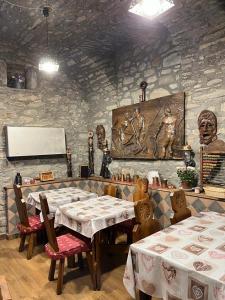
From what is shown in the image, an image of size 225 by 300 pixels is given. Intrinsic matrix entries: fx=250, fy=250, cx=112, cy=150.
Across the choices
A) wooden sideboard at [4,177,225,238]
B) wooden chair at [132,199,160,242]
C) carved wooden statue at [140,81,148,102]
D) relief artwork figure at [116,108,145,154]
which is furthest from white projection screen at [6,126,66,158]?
wooden chair at [132,199,160,242]

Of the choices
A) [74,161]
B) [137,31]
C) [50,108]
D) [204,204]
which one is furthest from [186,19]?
[74,161]

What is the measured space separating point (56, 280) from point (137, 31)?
3.44 metres

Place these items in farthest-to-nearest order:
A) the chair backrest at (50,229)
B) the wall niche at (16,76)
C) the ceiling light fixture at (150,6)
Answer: the wall niche at (16,76) < the chair backrest at (50,229) < the ceiling light fixture at (150,6)

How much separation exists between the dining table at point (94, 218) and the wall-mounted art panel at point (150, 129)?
3.56 feet

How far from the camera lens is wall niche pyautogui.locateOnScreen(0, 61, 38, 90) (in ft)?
14.1

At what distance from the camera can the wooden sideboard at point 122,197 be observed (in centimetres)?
297

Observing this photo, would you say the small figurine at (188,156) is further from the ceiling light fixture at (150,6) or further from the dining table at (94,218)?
the ceiling light fixture at (150,6)

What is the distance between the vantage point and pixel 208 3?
8.88 ft

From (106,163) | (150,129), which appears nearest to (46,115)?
(106,163)

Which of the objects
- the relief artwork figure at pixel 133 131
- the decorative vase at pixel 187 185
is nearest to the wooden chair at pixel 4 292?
the decorative vase at pixel 187 185

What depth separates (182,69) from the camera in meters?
3.50

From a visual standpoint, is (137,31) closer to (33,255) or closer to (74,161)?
(74,161)

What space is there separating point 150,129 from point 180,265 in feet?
8.74

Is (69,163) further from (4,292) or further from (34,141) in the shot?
(4,292)
